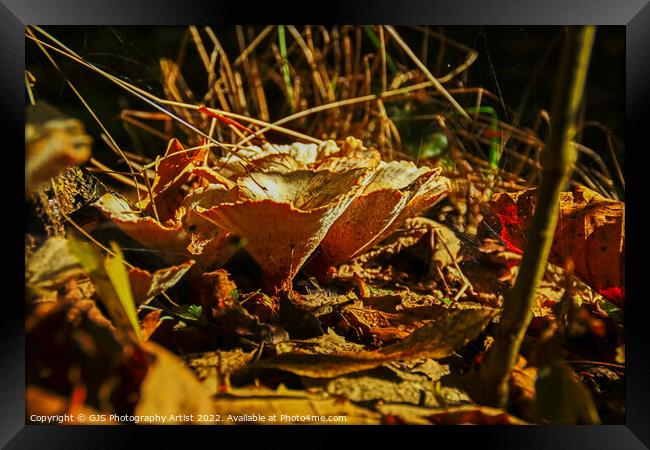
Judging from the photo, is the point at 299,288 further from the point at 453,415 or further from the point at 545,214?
the point at 545,214

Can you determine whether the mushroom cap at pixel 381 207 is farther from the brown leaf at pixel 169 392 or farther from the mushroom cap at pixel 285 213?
the brown leaf at pixel 169 392

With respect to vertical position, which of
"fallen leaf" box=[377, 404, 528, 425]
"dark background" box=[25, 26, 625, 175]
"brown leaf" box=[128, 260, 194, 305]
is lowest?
"fallen leaf" box=[377, 404, 528, 425]

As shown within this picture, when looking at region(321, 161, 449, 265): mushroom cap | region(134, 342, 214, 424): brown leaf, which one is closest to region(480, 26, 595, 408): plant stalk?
region(321, 161, 449, 265): mushroom cap

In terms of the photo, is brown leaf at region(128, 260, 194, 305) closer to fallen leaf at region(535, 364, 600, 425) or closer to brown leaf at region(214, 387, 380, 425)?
brown leaf at region(214, 387, 380, 425)

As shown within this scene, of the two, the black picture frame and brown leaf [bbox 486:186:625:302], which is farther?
brown leaf [bbox 486:186:625:302]

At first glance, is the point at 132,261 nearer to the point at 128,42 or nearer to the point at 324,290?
the point at 324,290
